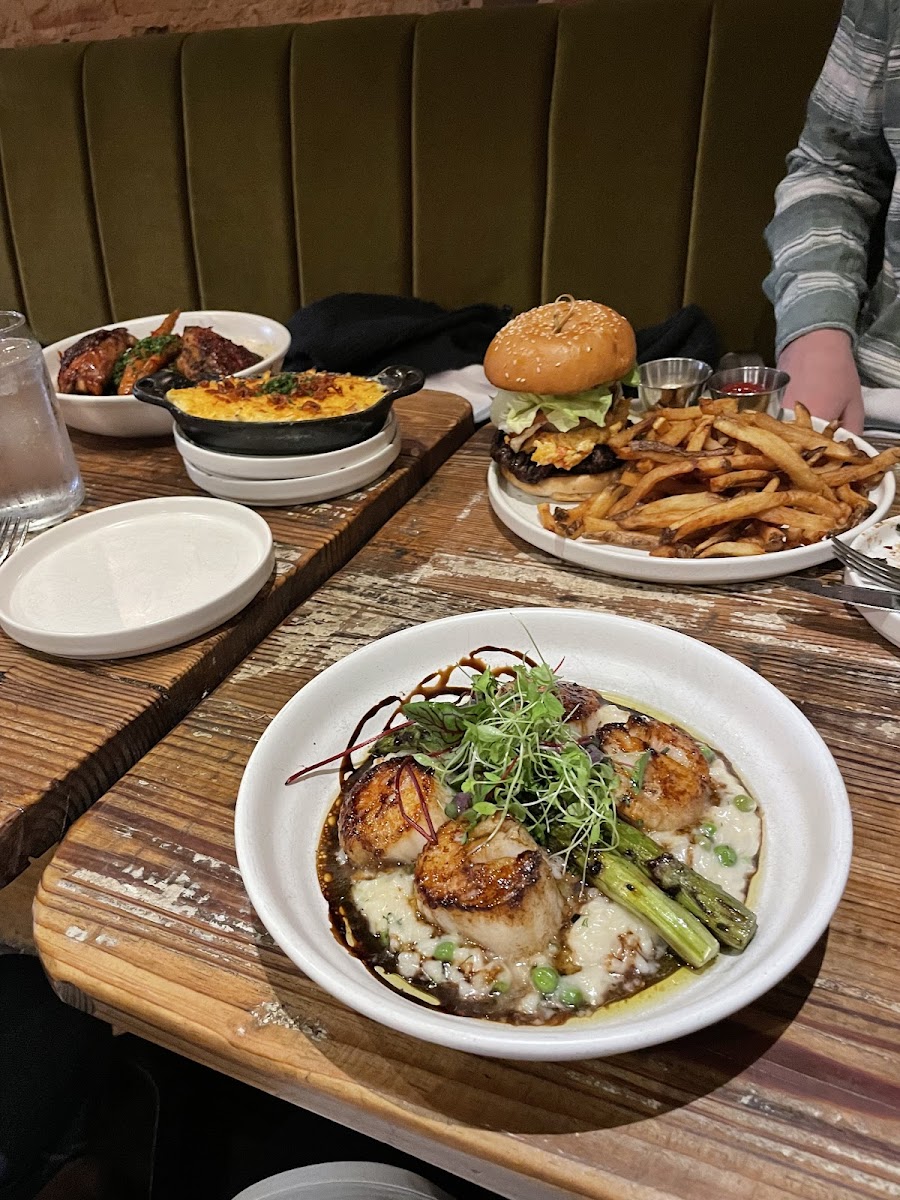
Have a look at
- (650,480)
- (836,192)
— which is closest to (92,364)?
(650,480)

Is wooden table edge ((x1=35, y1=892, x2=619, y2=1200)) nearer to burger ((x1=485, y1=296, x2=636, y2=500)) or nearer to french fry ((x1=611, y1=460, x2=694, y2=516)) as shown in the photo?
french fry ((x1=611, y1=460, x2=694, y2=516))

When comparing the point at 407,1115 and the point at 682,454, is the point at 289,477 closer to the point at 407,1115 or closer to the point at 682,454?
the point at 682,454

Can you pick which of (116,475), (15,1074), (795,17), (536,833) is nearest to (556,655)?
(536,833)

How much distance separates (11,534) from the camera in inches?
73.7

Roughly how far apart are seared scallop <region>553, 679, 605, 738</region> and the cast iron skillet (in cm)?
99

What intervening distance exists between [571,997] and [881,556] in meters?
1.04

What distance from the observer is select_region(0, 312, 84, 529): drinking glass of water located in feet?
6.00

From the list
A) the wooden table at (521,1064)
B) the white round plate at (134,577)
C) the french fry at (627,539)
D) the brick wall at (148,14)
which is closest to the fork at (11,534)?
the white round plate at (134,577)

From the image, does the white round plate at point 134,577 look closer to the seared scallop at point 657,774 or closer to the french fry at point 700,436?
the seared scallop at point 657,774

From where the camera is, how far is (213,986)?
0.96 m

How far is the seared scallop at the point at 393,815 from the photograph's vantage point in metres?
1.03

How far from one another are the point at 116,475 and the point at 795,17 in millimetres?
2587

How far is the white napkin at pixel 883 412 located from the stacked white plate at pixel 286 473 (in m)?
1.26

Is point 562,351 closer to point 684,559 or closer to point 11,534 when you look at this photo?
point 684,559
